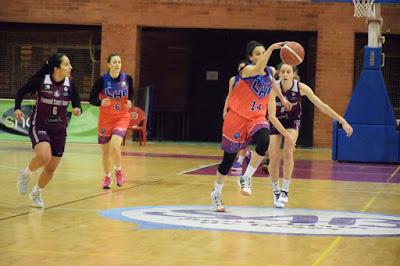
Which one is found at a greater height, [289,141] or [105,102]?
[105,102]

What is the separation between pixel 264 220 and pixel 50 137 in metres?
2.54

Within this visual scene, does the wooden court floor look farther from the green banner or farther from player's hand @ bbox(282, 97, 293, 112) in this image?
the green banner

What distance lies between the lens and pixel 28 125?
2448 cm

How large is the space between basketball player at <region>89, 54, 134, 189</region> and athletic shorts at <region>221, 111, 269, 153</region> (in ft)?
9.45

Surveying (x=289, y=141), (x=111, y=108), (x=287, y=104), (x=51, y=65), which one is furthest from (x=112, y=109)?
(x=289, y=141)

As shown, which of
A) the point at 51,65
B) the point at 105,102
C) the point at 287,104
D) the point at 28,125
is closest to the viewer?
the point at 51,65

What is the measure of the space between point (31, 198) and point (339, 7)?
1719 centimetres

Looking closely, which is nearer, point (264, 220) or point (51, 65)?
point (264, 220)

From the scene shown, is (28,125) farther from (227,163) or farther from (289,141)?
(227,163)

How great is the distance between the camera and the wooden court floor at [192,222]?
6.89 meters

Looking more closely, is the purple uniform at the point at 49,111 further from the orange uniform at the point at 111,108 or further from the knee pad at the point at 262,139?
the orange uniform at the point at 111,108

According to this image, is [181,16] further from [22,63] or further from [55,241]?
[55,241]

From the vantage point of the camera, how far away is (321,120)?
2569 cm

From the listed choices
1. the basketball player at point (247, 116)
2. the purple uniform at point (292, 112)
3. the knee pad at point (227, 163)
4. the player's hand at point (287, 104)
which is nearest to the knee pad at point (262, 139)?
the basketball player at point (247, 116)
